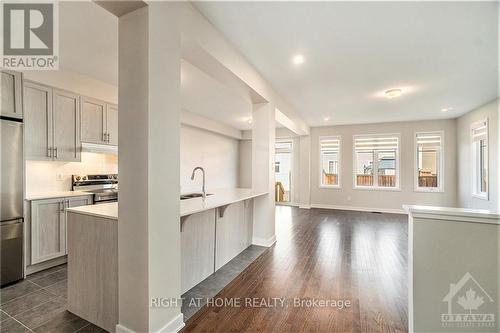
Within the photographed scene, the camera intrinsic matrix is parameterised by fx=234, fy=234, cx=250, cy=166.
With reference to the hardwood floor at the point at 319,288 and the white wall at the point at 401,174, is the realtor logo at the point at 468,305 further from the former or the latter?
the white wall at the point at 401,174

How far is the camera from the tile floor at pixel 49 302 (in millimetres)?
1935

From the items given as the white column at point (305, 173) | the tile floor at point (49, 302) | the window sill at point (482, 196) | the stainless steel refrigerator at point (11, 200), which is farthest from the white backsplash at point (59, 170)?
the window sill at point (482, 196)

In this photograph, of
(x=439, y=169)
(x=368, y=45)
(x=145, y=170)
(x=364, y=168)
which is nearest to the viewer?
(x=145, y=170)

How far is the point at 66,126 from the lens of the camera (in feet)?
11.3

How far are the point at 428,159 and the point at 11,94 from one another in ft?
30.1

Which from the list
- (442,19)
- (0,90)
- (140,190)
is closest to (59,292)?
(140,190)

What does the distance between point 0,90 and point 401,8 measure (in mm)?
4258

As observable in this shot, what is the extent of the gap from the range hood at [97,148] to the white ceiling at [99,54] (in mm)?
1087

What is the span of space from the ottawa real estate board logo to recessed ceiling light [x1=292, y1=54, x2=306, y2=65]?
8.39 ft

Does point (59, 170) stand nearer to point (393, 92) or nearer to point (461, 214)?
point (461, 214)

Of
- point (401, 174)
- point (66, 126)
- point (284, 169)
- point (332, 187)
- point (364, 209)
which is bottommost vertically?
point (364, 209)

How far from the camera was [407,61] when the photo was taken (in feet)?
10.5

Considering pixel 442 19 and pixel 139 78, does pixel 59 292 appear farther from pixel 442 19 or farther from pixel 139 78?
pixel 442 19

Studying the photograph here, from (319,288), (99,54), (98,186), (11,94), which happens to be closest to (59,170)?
(98,186)
